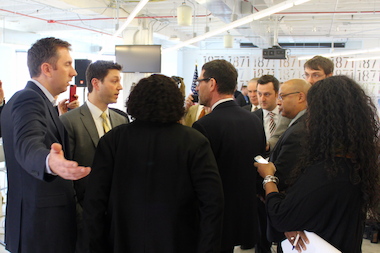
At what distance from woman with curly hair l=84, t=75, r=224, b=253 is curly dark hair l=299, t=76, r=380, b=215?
1.70 ft

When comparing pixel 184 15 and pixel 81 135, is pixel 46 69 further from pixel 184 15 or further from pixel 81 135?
pixel 184 15

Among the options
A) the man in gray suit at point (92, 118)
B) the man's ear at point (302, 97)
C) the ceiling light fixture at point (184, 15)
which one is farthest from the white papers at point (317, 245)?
the ceiling light fixture at point (184, 15)

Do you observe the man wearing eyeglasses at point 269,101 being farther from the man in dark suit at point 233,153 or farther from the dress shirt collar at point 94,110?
the dress shirt collar at point 94,110

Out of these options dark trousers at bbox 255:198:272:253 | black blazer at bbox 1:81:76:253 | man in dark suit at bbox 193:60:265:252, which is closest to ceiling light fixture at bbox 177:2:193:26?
dark trousers at bbox 255:198:272:253

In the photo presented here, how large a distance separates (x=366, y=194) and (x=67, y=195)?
1.39 meters

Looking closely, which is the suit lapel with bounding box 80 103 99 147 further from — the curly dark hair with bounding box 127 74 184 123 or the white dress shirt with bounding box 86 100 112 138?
the curly dark hair with bounding box 127 74 184 123

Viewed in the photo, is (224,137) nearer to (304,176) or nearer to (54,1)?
(304,176)

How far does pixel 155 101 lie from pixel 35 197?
72cm

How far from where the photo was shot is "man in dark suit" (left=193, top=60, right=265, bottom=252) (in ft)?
7.41

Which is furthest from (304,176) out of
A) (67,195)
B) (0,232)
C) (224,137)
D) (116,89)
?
(0,232)

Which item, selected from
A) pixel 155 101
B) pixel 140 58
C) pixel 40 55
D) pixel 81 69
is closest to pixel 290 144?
pixel 155 101

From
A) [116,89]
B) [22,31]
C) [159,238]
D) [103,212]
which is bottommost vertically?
[159,238]

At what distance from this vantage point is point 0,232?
4.35 meters

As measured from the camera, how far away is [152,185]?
1.82m
